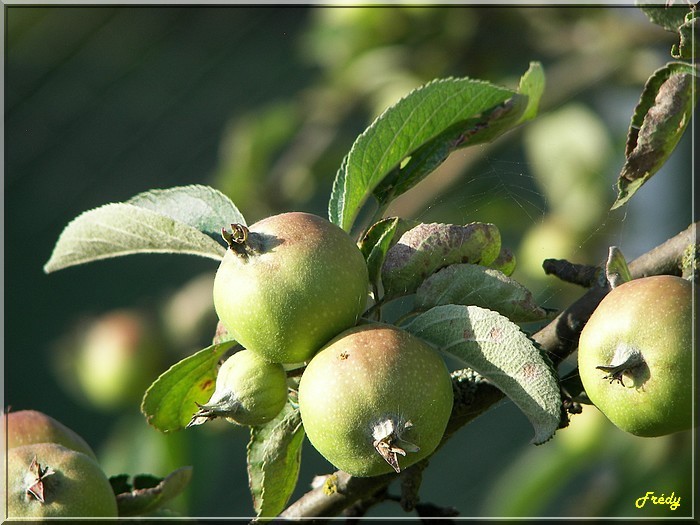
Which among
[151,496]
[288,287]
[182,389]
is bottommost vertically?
[151,496]

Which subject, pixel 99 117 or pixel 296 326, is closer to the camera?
pixel 296 326

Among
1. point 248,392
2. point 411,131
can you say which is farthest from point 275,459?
point 411,131

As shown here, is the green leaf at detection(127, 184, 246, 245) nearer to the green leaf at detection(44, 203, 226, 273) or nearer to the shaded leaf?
the green leaf at detection(44, 203, 226, 273)

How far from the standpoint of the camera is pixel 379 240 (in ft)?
2.50

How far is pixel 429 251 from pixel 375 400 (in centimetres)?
16

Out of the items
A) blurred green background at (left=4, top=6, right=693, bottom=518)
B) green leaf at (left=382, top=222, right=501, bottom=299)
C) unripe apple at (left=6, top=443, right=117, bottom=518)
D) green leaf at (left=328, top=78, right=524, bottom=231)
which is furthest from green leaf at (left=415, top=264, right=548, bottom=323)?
unripe apple at (left=6, top=443, right=117, bottom=518)

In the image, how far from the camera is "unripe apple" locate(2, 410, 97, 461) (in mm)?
849

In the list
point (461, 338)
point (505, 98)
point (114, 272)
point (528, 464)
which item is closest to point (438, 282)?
point (461, 338)

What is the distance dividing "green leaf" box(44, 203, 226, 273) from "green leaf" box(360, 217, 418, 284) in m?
0.13

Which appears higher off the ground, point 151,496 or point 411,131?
point 411,131

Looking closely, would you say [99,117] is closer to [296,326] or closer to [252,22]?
[252,22]

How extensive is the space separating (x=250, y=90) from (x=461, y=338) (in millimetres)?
4914

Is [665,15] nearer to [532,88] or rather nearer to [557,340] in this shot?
[532,88]

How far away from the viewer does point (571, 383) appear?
30.4 inches
